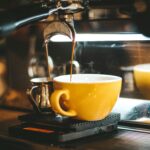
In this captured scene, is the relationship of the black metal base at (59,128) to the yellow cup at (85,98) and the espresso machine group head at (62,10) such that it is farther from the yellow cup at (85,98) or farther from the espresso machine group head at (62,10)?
the espresso machine group head at (62,10)

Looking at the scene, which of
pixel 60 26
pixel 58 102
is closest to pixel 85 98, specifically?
pixel 58 102

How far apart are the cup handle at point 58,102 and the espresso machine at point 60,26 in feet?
0.07

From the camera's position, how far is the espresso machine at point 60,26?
2.25ft

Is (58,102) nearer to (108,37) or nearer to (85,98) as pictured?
(85,98)

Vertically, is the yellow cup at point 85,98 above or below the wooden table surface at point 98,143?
above

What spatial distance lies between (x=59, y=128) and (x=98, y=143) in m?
0.08

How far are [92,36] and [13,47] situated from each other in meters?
0.26

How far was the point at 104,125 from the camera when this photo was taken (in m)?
0.74

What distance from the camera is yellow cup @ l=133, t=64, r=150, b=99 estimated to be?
775 mm

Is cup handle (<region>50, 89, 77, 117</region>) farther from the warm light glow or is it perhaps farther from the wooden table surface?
the warm light glow

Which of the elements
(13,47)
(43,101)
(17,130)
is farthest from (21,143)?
(13,47)

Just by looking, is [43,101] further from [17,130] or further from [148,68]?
[148,68]

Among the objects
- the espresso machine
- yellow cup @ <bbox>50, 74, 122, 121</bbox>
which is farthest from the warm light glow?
yellow cup @ <bbox>50, 74, 122, 121</bbox>

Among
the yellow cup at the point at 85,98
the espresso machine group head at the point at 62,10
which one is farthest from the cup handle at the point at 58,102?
the espresso machine group head at the point at 62,10
